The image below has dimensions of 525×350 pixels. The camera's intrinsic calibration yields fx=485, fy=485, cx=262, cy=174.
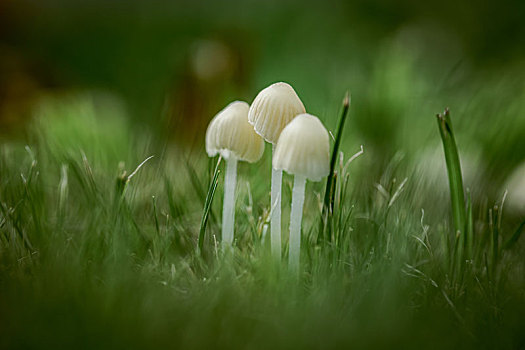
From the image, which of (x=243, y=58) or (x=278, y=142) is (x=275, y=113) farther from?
(x=243, y=58)

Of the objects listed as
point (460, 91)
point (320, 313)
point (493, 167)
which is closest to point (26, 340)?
point (320, 313)

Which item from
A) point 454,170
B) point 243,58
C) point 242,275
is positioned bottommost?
point 242,275

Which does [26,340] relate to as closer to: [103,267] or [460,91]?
[103,267]

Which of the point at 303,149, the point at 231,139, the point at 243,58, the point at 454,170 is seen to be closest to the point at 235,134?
the point at 231,139

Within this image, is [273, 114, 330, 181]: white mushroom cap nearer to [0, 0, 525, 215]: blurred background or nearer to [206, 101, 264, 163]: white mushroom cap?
[206, 101, 264, 163]: white mushroom cap

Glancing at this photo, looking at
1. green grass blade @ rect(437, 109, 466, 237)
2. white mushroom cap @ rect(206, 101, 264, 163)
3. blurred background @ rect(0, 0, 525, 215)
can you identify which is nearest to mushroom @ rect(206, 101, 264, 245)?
white mushroom cap @ rect(206, 101, 264, 163)
